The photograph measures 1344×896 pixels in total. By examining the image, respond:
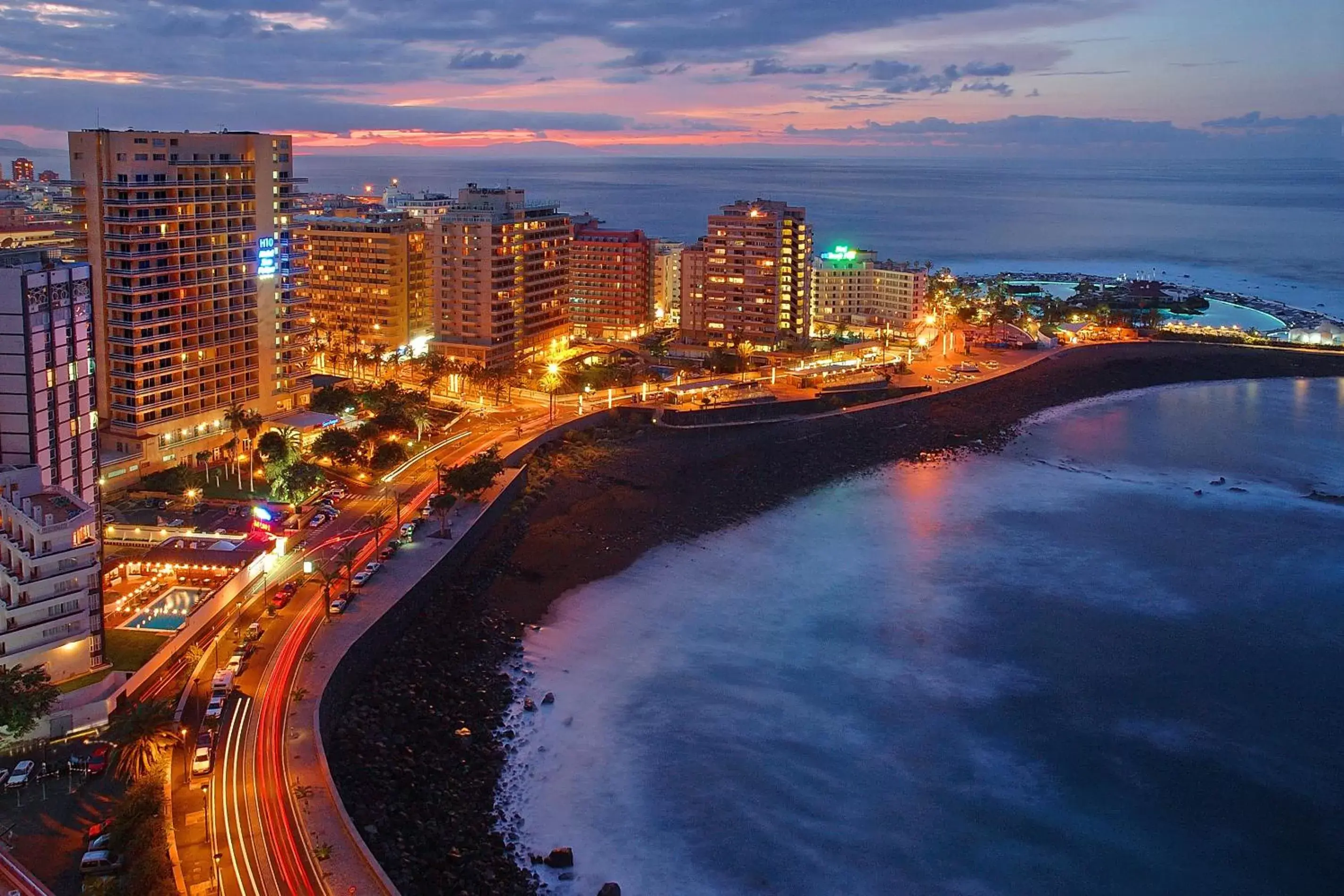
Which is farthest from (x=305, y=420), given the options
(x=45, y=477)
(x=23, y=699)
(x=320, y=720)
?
(x=23, y=699)

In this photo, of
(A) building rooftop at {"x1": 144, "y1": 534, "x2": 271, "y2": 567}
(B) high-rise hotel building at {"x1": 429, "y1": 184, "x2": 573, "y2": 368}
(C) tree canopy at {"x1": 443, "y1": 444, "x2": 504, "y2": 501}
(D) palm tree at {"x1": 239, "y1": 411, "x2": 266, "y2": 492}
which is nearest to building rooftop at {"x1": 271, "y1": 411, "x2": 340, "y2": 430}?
(D) palm tree at {"x1": 239, "y1": 411, "x2": 266, "y2": 492}

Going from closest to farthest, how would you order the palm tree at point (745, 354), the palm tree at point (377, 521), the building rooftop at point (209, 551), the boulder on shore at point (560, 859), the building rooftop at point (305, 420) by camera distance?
the boulder on shore at point (560, 859) → the building rooftop at point (209, 551) → the palm tree at point (377, 521) → the building rooftop at point (305, 420) → the palm tree at point (745, 354)

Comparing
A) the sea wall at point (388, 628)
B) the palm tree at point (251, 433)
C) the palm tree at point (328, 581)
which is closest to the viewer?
the sea wall at point (388, 628)

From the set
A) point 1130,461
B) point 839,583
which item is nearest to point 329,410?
point 839,583

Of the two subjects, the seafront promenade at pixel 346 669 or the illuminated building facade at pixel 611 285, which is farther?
the illuminated building facade at pixel 611 285

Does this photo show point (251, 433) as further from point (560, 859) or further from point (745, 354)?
point (745, 354)

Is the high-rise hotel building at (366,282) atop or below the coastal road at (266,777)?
atop

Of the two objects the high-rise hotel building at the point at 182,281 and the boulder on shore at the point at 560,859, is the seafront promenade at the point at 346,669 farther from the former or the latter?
the high-rise hotel building at the point at 182,281

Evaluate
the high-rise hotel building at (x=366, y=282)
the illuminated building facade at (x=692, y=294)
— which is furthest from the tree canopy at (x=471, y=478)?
the illuminated building facade at (x=692, y=294)

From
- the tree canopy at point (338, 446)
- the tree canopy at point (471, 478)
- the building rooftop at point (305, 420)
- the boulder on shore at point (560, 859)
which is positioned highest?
the building rooftop at point (305, 420)
